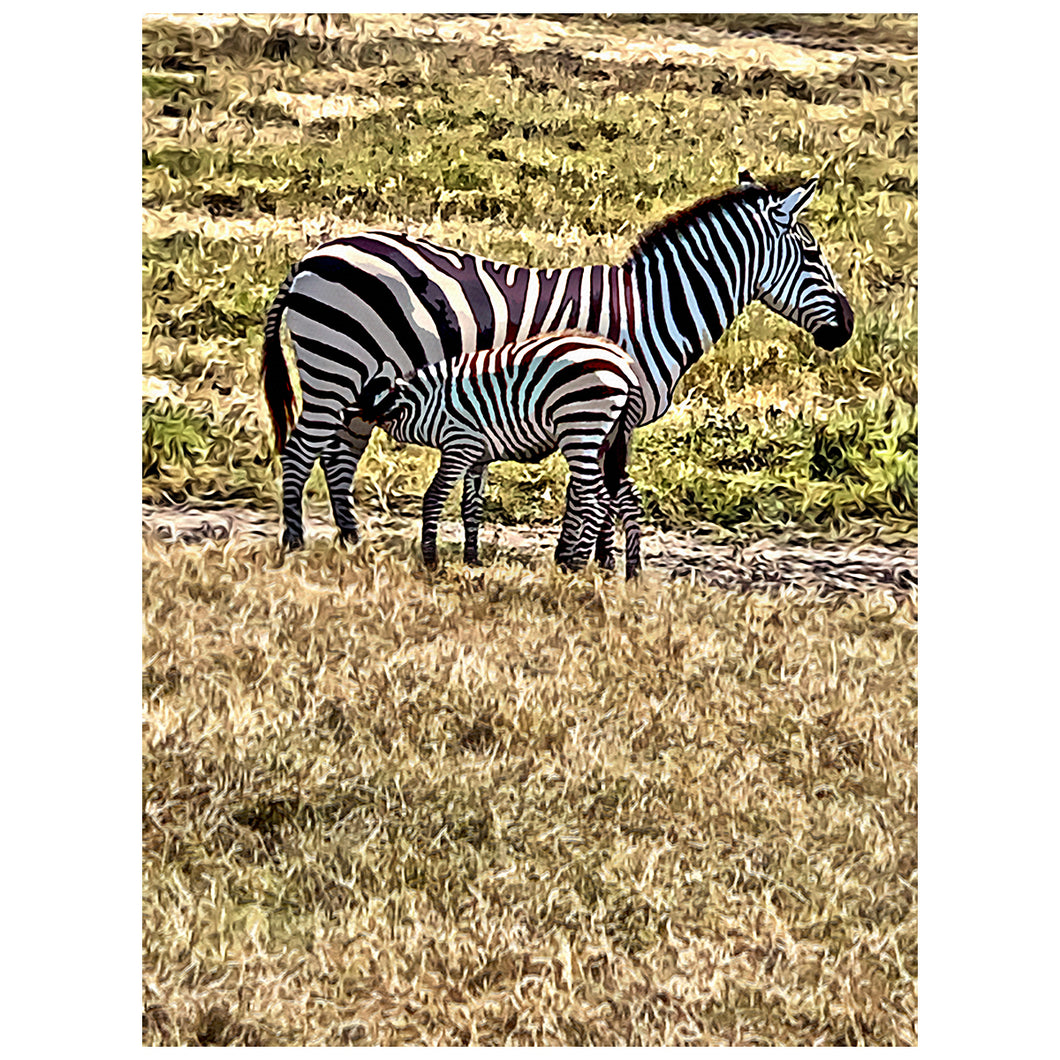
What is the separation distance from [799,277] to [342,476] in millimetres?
1509

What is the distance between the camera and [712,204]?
13.5ft

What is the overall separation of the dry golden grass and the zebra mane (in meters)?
1.04

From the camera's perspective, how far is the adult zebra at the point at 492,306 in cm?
406

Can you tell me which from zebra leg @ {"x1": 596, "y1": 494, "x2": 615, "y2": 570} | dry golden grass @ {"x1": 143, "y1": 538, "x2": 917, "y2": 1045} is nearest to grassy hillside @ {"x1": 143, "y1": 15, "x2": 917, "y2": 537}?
zebra leg @ {"x1": 596, "y1": 494, "x2": 615, "y2": 570}

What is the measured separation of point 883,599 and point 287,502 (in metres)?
1.81

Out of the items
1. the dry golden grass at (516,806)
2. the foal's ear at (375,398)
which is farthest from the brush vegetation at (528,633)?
the foal's ear at (375,398)

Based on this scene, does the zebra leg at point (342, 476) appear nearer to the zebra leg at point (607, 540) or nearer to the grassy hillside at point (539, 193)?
the grassy hillside at point (539, 193)

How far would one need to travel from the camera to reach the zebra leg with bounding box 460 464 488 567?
4008 millimetres

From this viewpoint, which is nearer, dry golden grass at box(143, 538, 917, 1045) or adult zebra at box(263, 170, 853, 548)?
dry golden grass at box(143, 538, 917, 1045)

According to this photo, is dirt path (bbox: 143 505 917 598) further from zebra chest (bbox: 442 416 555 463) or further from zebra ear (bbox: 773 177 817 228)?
zebra ear (bbox: 773 177 817 228)

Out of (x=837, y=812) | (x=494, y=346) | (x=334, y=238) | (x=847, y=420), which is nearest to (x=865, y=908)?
(x=837, y=812)

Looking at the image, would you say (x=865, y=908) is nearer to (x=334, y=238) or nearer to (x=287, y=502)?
(x=287, y=502)

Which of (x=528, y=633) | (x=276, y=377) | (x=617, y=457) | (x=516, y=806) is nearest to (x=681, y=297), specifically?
(x=617, y=457)

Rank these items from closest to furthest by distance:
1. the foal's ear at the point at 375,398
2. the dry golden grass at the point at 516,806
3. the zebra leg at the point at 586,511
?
the dry golden grass at the point at 516,806 < the zebra leg at the point at 586,511 < the foal's ear at the point at 375,398
